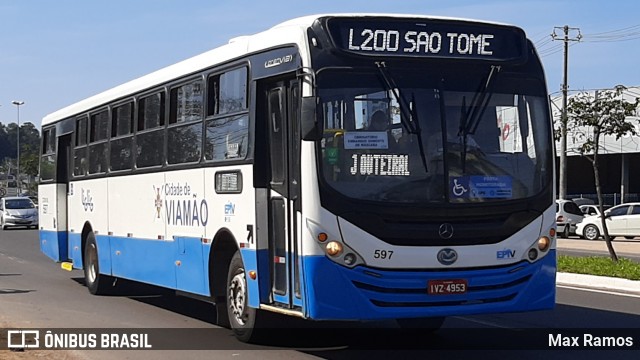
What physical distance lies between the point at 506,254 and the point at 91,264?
977 cm

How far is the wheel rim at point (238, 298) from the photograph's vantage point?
37.2 ft

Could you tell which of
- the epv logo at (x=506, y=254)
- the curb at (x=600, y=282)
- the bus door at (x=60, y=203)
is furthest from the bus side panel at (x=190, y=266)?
the curb at (x=600, y=282)

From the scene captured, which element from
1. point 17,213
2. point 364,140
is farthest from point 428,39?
point 17,213

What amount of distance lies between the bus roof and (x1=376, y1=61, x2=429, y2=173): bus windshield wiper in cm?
73

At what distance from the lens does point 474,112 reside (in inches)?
392

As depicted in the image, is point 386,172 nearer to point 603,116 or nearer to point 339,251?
point 339,251

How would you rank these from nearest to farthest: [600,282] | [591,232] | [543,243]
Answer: [543,243] < [600,282] < [591,232]

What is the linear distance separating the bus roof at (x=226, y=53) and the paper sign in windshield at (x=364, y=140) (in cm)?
84

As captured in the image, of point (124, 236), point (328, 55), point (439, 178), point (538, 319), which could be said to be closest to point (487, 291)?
point (439, 178)

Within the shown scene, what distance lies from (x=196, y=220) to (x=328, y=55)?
3.62 m

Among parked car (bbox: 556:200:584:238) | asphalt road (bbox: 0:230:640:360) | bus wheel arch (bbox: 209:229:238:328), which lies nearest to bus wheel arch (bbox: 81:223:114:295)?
asphalt road (bbox: 0:230:640:360)

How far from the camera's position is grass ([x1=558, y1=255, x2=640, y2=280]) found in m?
18.8

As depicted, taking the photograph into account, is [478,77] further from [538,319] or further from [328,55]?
[538,319]

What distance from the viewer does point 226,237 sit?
11781mm
